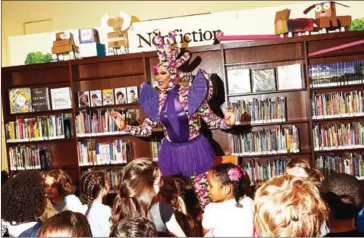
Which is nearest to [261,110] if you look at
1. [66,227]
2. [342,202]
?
[342,202]

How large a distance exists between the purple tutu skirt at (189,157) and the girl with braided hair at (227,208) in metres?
0.96

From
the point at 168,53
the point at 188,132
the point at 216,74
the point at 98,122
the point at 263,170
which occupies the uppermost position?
the point at 168,53

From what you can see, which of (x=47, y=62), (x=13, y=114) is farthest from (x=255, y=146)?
(x=13, y=114)

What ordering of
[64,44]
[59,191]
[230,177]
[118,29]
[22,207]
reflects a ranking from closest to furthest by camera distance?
[22,207]
[230,177]
[59,191]
[118,29]
[64,44]

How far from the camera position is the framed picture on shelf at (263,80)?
426cm

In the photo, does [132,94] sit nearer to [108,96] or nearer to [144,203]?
[108,96]

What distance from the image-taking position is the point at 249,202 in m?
2.25

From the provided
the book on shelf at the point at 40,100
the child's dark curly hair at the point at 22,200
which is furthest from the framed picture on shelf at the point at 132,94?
the child's dark curly hair at the point at 22,200

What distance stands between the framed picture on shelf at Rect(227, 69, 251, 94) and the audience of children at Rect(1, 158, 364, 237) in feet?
5.30

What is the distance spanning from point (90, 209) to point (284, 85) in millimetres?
2549

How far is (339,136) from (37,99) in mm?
3123

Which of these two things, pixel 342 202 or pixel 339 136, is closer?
pixel 342 202

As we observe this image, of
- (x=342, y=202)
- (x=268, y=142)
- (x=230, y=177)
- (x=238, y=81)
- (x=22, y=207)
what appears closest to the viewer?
(x=22, y=207)

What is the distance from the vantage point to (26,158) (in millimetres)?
4637
